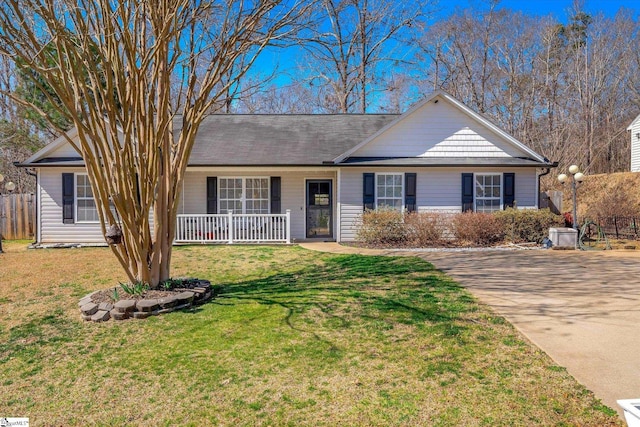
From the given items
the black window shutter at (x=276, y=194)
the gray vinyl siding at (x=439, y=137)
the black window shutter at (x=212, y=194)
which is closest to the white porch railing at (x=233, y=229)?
the black window shutter at (x=212, y=194)

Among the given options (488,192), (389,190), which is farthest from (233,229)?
(488,192)

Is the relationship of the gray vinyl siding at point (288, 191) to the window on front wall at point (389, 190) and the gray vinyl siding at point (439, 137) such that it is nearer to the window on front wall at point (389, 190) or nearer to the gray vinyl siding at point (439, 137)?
the window on front wall at point (389, 190)

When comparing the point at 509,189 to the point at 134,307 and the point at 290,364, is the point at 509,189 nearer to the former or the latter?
the point at 290,364

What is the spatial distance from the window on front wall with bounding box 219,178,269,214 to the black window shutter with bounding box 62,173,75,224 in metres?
4.62

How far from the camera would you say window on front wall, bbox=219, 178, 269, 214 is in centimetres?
1398

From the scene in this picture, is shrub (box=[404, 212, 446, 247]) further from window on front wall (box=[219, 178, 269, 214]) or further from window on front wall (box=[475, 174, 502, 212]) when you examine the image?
window on front wall (box=[219, 178, 269, 214])

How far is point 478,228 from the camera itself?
39.8 ft

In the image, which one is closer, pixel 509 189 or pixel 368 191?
pixel 368 191

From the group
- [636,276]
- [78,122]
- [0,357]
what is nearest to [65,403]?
[0,357]

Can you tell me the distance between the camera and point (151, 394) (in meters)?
3.46

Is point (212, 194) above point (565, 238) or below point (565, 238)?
above

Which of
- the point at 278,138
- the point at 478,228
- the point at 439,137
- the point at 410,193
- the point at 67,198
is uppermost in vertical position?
the point at 278,138

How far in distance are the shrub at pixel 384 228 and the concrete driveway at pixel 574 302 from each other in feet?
4.88

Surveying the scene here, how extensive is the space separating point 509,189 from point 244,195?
8704 millimetres
